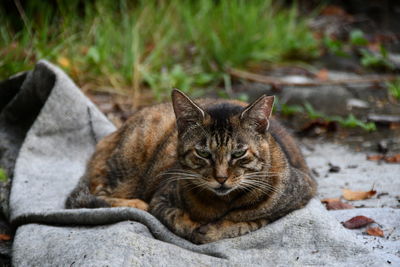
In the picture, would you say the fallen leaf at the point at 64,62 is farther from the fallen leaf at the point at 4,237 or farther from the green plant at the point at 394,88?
the green plant at the point at 394,88

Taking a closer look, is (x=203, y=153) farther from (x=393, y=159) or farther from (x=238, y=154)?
(x=393, y=159)

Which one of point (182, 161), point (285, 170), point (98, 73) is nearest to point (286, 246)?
point (285, 170)

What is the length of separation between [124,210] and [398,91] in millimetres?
3777

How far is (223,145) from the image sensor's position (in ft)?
9.69

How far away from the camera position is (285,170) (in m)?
3.21

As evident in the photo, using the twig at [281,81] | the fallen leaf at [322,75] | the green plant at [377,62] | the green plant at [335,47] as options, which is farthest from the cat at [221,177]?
the green plant at [335,47]

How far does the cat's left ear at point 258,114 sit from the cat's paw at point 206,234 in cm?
54

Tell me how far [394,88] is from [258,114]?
337cm

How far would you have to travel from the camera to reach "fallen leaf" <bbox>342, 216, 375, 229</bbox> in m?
3.19

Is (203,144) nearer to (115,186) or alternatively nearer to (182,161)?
(182,161)

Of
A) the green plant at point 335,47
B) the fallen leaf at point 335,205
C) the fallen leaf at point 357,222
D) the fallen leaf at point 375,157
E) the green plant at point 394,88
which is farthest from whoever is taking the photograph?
the green plant at point 335,47

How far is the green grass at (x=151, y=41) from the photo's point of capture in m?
5.69

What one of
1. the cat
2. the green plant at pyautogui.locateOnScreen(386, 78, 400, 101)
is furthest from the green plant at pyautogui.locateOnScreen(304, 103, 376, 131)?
the cat

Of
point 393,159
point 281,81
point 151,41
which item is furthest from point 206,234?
point 151,41
